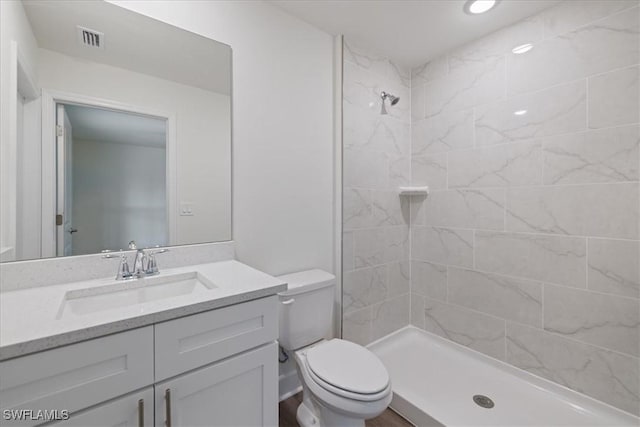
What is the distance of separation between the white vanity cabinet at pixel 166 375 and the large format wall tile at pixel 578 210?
160 cm

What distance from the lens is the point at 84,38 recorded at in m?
1.14

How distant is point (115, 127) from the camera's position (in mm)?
1217

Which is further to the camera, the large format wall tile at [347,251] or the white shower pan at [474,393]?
the large format wall tile at [347,251]

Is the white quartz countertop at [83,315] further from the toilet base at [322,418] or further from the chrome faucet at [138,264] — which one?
the toilet base at [322,418]

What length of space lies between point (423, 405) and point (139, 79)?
2.15 metres

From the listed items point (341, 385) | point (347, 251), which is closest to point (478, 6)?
point (347, 251)

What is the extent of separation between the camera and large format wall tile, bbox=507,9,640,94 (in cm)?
137

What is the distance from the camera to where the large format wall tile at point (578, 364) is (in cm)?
139

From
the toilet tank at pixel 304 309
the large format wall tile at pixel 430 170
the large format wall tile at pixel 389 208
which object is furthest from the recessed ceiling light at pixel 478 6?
the toilet tank at pixel 304 309

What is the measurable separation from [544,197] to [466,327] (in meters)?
1.01

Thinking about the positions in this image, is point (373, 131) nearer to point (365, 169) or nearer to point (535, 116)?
point (365, 169)

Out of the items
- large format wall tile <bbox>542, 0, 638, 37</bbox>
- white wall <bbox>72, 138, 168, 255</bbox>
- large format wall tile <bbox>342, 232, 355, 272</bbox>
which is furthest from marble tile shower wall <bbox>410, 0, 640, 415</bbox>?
white wall <bbox>72, 138, 168, 255</bbox>

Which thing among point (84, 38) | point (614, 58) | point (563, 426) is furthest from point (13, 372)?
point (614, 58)

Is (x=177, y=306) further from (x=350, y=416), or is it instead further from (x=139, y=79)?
(x=139, y=79)
